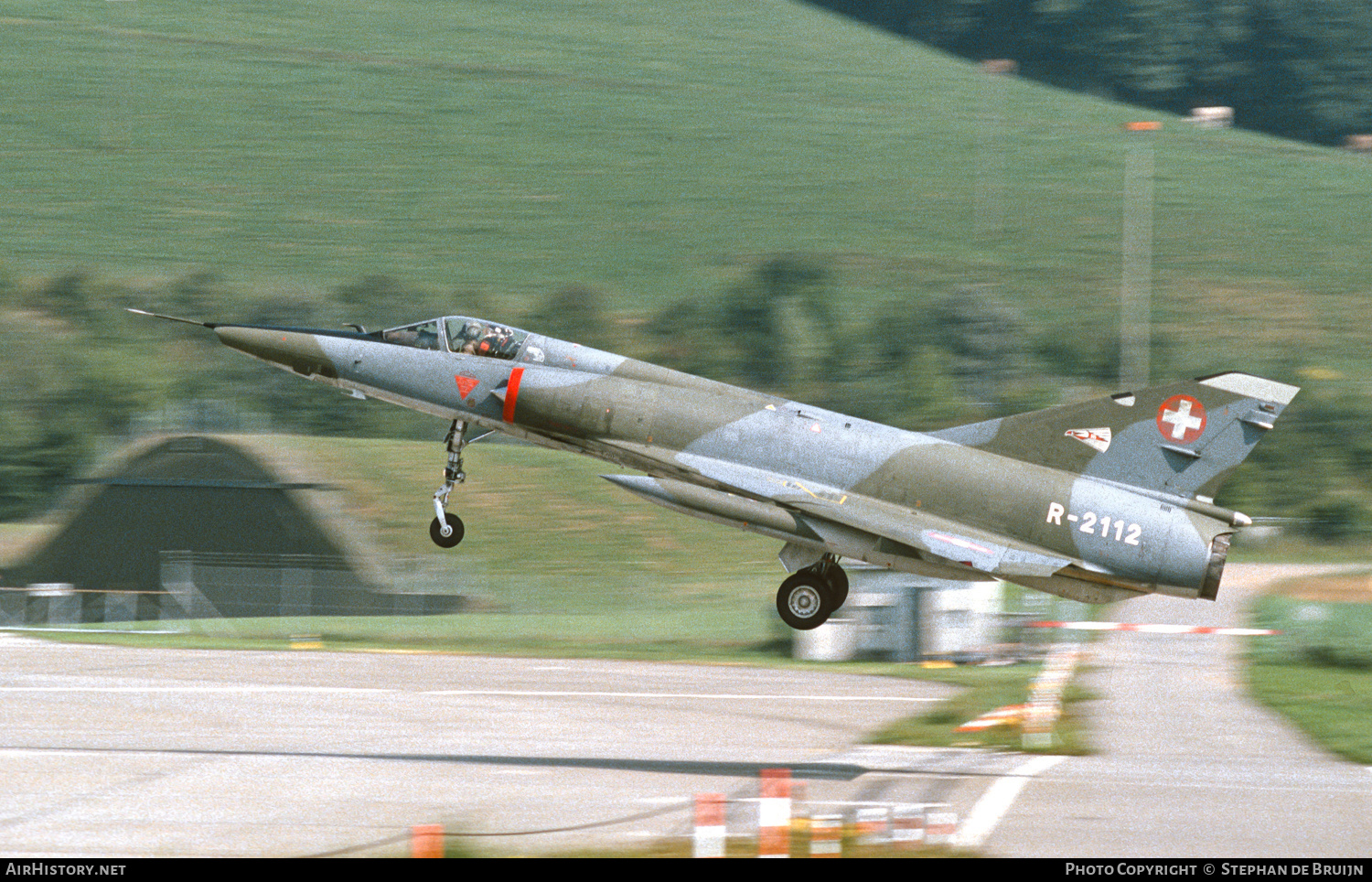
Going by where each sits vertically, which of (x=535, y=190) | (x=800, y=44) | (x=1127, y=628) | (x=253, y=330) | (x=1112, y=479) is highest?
(x=800, y=44)

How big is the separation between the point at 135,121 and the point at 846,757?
8600 centimetres

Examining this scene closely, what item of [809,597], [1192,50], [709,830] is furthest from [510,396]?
[1192,50]

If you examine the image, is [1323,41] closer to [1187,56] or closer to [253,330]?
[1187,56]

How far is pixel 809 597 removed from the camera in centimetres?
2348

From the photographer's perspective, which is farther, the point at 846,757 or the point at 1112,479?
the point at 846,757

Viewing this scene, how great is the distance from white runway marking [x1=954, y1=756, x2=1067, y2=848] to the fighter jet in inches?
137

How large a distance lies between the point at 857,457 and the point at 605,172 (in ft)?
269

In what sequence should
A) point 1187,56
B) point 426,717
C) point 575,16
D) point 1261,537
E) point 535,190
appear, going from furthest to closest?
point 1187,56 < point 575,16 < point 535,190 < point 1261,537 < point 426,717

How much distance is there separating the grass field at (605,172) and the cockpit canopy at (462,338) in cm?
6336

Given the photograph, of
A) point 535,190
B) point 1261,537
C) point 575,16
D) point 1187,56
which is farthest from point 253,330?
point 1187,56

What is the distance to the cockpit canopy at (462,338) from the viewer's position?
2412cm

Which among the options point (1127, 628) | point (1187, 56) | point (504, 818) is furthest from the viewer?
point (1187, 56)

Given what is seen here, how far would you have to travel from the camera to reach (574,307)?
279 ft

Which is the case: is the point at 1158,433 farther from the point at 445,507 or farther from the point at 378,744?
the point at 378,744
